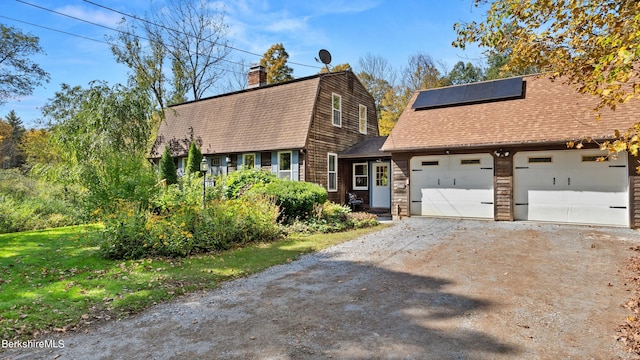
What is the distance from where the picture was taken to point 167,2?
2298cm

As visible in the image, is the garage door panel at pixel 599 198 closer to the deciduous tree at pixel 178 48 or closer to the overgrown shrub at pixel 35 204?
the overgrown shrub at pixel 35 204

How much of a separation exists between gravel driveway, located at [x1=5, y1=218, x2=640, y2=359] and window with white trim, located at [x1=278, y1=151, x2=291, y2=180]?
778 cm

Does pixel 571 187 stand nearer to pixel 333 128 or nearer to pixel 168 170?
pixel 333 128

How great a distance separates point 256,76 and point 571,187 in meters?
14.2

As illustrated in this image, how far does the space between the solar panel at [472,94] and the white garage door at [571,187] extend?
2760mm

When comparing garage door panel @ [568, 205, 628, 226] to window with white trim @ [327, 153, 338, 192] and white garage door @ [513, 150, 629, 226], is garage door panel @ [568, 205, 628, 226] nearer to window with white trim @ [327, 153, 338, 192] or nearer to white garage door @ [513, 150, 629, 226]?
white garage door @ [513, 150, 629, 226]

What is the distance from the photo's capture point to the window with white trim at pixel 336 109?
1520 cm

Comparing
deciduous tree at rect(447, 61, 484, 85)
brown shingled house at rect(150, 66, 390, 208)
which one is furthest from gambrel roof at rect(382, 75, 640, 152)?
deciduous tree at rect(447, 61, 484, 85)

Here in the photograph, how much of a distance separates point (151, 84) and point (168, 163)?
12.1 metres

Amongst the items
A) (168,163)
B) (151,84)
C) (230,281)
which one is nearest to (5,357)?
(230,281)

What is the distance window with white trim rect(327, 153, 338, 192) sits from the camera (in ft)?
48.3

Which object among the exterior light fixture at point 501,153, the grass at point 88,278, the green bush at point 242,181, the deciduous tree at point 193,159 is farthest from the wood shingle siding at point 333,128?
the exterior light fixture at point 501,153

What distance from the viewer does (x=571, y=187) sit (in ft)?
32.3

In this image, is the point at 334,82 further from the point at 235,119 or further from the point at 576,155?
the point at 576,155
